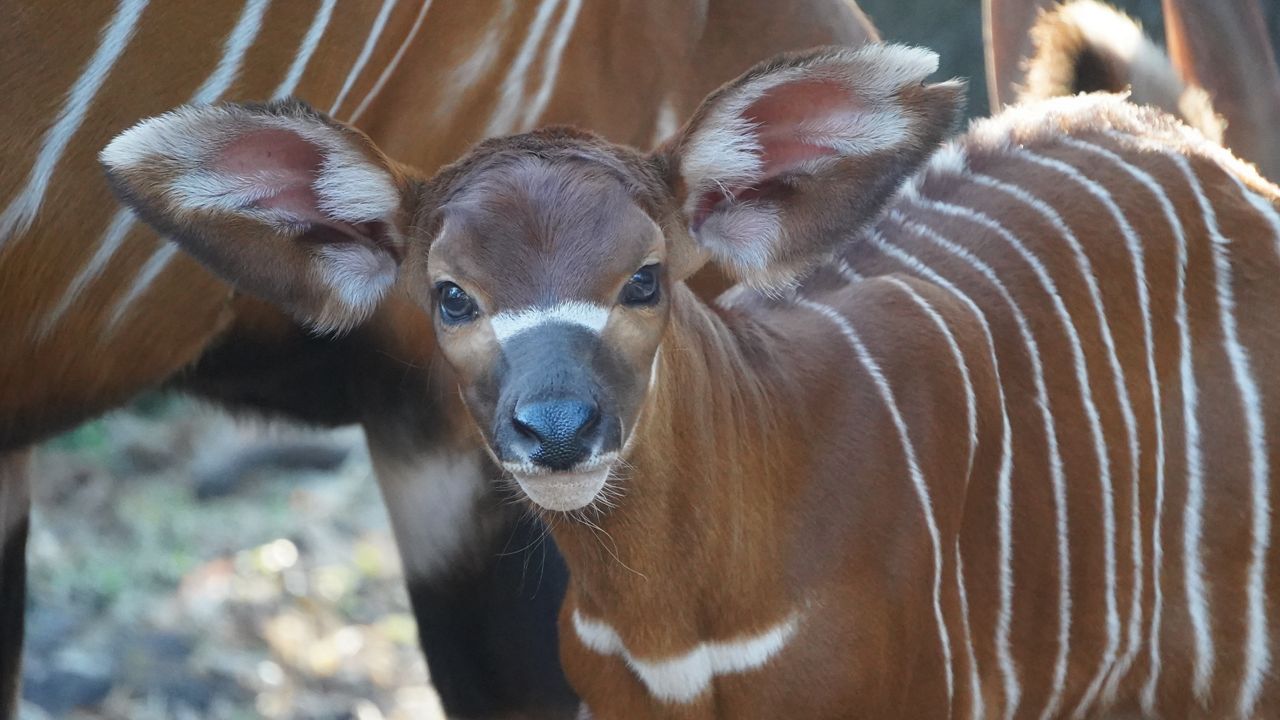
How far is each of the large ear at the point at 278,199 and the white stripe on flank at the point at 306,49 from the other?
0.34m

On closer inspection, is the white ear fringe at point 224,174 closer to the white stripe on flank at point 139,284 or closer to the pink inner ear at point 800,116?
the white stripe on flank at point 139,284

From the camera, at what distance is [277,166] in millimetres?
2201

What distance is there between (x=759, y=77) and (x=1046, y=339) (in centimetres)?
73

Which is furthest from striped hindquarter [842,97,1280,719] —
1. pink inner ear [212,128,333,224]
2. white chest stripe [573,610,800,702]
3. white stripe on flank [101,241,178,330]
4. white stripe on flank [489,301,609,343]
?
white stripe on flank [101,241,178,330]

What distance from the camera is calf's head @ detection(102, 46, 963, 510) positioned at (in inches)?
79.1

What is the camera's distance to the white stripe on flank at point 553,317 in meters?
2.02

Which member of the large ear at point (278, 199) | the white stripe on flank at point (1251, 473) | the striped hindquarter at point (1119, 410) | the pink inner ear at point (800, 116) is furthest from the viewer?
the white stripe on flank at point (1251, 473)

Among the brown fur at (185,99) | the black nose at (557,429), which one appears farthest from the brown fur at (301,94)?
the black nose at (557,429)

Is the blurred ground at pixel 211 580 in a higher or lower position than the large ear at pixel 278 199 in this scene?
lower

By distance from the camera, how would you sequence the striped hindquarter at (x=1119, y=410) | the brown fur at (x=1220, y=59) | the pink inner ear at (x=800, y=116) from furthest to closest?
the brown fur at (x=1220, y=59) → the striped hindquarter at (x=1119, y=410) → the pink inner ear at (x=800, y=116)

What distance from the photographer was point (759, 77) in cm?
217

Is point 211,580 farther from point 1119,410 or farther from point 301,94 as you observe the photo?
point 1119,410

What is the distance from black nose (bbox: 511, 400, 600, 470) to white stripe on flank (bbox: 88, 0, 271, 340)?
85cm

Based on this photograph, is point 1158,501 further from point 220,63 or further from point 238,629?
point 238,629
